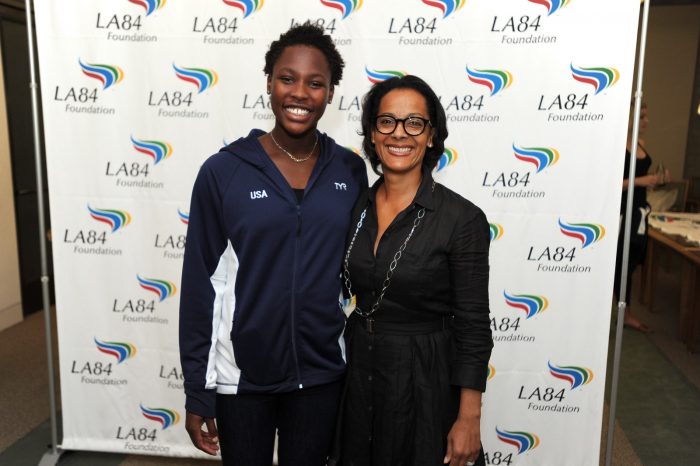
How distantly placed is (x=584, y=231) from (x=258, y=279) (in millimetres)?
1442

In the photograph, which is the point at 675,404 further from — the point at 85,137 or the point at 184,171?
the point at 85,137

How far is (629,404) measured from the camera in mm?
3119

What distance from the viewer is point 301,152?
147 cm

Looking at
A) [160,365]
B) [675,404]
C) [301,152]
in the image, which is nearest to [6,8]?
[160,365]

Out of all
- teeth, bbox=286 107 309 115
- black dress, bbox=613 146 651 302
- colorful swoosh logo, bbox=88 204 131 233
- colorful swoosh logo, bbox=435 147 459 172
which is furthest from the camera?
black dress, bbox=613 146 651 302

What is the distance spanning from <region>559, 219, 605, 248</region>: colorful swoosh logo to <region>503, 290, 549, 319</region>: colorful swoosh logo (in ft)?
0.91

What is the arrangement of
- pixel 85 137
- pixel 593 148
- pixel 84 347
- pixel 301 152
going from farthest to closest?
pixel 84 347, pixel 85 137, pixel 593 148, pixel 301 152

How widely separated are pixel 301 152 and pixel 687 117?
6.81m

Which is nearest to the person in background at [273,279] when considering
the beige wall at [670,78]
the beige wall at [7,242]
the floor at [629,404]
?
the floor at [629,404]

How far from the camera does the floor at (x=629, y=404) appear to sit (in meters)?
2.59

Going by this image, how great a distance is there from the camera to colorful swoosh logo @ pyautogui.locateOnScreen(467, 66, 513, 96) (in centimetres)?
219

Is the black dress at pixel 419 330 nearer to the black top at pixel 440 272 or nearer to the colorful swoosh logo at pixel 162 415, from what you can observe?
the black top at pixel 440 272

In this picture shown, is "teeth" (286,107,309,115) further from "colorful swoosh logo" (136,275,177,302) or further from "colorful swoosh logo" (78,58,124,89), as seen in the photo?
"colorful swoosh logo" (136,275,177,302)

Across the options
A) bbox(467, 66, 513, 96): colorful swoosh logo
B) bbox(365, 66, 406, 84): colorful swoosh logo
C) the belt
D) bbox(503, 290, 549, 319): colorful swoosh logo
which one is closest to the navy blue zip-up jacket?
the belt
